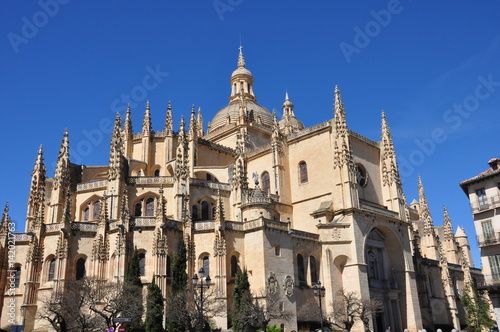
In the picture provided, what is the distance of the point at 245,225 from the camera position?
3953 cm

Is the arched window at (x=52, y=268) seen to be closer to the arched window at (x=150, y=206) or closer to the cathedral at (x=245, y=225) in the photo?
the cathedral at (x=245, y=225)

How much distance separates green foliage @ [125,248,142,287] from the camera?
33.3m

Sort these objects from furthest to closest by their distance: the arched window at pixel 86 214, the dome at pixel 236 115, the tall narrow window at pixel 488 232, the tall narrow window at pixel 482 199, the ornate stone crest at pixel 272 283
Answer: the dome at pixel 236 115
the arched window at pixel 86 214
the tall narrow window at pixel 482 199
the ornate stone crest at pixel 272 283
the tall narrow window at pixel 488 232

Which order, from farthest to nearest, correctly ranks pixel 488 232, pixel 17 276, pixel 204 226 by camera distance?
1. pixel 204 226
2. pixel 17 276
3. pixel 488 232

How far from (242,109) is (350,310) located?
30.6 meters

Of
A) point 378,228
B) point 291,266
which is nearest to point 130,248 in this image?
point 291,266

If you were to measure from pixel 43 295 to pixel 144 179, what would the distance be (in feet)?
40.7

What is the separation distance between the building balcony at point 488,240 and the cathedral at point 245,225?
957 centimetres

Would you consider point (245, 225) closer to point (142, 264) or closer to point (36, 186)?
point (142, 264)

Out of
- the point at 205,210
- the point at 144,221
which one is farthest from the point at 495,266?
the point at 144,221

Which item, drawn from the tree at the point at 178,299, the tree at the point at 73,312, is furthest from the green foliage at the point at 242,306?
the tree at the point at 73,312

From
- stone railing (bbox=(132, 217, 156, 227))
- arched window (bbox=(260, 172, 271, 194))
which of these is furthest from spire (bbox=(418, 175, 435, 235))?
stone railing (bbox=(132, 217, 156, 227))

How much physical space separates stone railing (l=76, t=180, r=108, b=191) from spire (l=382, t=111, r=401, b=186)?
87.6 ft

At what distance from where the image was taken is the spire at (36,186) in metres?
45.5
